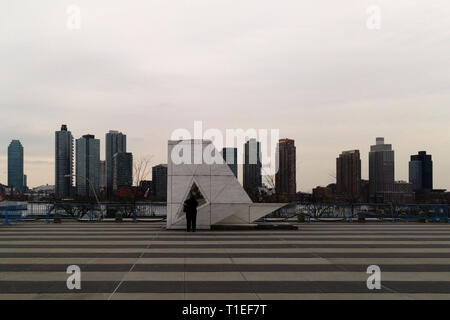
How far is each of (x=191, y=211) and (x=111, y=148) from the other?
128 feet

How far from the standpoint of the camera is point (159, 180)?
42.3m

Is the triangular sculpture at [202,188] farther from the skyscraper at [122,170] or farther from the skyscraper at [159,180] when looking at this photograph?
the skyscraper at [122,170]

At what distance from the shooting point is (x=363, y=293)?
25.2 ft

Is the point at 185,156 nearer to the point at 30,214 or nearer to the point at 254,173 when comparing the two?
the point at 30,214

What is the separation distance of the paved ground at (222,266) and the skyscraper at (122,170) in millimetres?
29788

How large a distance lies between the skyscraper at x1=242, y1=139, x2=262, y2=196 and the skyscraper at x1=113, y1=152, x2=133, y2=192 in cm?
1287

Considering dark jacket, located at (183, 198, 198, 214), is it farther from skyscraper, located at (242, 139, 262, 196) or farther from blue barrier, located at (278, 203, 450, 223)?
skyscraper, located at (242, 139, 262, 196)

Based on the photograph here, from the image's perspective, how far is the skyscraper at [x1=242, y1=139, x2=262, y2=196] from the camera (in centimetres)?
3681
